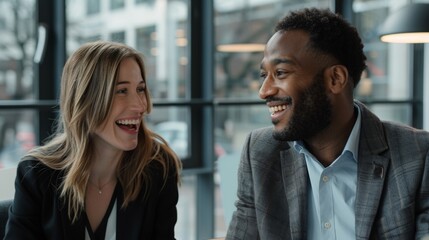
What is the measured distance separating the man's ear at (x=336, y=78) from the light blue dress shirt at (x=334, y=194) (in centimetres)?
13

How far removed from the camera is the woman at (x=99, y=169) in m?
1.88

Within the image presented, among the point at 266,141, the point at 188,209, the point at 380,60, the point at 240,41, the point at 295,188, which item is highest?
the point at 240,41

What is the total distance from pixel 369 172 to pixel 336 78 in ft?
0.93

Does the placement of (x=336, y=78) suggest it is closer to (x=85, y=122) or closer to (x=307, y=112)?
(x=307, y=112)

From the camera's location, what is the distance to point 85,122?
1.95 metres

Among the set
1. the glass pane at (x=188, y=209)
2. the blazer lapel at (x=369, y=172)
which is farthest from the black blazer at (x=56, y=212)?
the glass pane at (x=188, y=209)

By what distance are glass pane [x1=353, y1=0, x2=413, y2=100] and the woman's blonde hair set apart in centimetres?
363

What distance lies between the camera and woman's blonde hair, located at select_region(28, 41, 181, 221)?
1899 millimetres

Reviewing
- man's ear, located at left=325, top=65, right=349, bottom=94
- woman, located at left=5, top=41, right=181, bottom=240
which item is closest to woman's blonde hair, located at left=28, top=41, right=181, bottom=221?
woman, located at left=5, top=41, right=181, bottom=240

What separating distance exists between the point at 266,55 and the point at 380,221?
568mm

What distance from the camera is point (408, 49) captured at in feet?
18.5

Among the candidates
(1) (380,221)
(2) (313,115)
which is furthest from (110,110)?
(1) (380,221)

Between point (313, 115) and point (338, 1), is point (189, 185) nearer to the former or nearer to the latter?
point (338, 1)

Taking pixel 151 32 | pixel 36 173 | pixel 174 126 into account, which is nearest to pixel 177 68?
pixel 151 32
